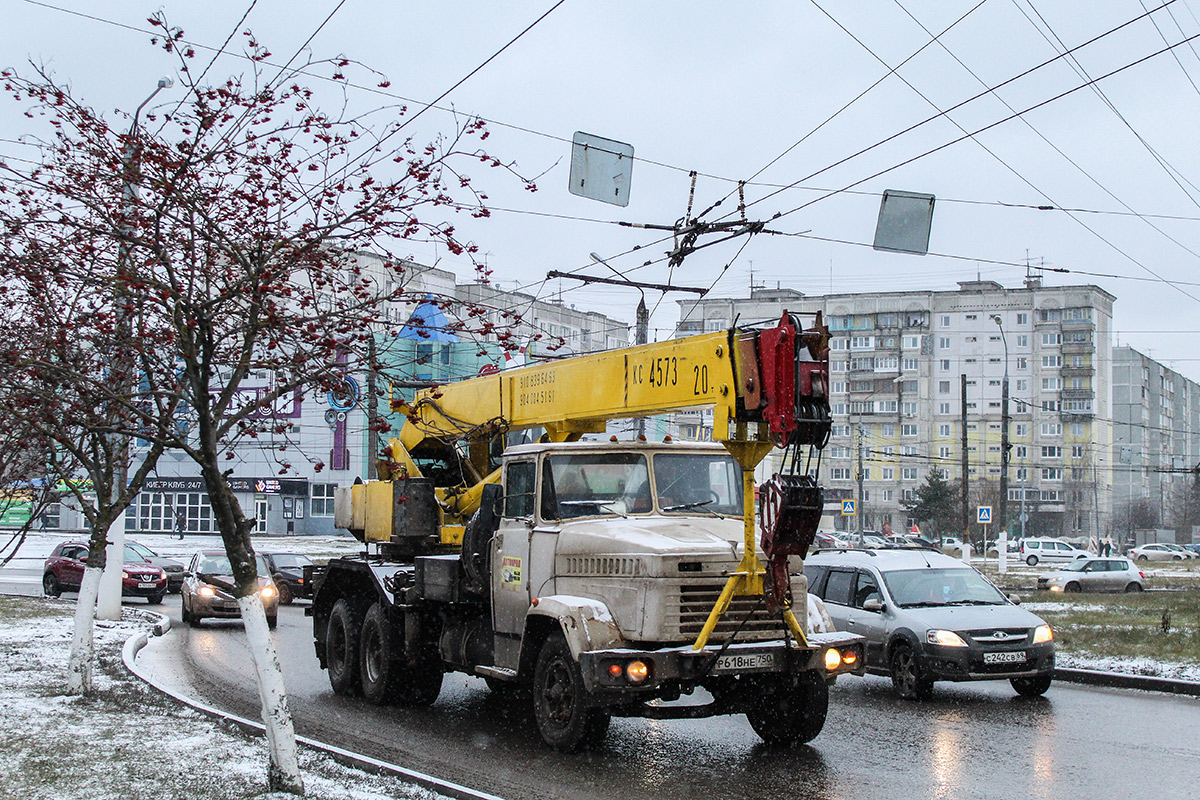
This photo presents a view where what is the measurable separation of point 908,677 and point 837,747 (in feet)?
12.1

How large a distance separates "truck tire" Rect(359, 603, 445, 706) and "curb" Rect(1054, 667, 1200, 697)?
25.5 ft

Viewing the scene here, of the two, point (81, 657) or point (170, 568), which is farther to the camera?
point (170, 568)

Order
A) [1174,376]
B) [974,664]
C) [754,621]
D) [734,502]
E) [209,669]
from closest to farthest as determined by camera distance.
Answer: [754,621]
[734,502]
[974,664]
[209,669]
[1174,376]

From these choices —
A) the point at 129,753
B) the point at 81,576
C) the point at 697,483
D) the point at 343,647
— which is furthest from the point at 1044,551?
the point at 129,753

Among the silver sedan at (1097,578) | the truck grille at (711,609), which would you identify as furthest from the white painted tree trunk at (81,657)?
the silver sedan at (1097,578)

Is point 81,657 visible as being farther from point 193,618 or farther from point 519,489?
point 193,618

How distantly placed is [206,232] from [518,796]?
4.29m

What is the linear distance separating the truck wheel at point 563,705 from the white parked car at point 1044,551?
5725cm

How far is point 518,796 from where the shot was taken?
8188mm

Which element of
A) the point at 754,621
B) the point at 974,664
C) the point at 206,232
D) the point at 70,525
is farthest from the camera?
the point at 70,525

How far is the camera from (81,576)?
3209cm

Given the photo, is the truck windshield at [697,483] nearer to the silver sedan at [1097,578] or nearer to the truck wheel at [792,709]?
the truck wheel at [792,709]

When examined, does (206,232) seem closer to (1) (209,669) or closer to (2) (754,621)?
(2) (754,621)

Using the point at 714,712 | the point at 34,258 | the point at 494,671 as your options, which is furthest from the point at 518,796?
the point at 34,258
